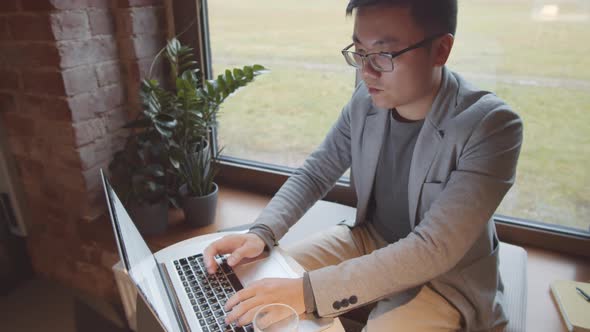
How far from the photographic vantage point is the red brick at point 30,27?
1.32 metres

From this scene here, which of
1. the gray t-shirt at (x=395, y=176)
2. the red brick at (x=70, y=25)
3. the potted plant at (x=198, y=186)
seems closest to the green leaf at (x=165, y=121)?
the potted plant at (x=198, y=186)

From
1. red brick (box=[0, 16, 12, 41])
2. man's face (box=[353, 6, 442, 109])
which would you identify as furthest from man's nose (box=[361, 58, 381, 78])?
red brick (box=[0, 16, 12, 41])

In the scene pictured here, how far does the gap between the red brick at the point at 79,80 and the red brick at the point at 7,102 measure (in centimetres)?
30

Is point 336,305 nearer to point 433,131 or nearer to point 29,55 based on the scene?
point 433,131

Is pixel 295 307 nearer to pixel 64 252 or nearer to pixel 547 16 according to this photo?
pixel 547 16

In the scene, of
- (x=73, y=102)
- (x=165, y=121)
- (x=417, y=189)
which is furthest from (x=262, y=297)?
(x=73, y=102)

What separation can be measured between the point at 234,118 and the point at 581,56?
133 cm

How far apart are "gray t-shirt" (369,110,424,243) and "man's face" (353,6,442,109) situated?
0.39 feet

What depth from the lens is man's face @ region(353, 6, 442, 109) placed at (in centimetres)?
88

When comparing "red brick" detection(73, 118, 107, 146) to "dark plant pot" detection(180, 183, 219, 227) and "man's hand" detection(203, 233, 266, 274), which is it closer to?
"dark plant pot" detection(180, 183, 219, 227)

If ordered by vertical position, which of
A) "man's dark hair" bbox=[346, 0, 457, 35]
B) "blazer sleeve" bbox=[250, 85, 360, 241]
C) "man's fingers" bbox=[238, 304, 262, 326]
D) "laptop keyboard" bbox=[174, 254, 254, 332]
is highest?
"man's dark hair" bbox=[346, 0, 457, 35]

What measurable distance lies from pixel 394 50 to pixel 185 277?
69 cm

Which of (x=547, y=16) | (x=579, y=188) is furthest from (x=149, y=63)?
(x=579, y=188)

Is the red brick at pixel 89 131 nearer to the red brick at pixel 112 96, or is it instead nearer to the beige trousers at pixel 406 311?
the red brick at pixel 112 96
